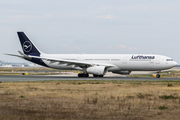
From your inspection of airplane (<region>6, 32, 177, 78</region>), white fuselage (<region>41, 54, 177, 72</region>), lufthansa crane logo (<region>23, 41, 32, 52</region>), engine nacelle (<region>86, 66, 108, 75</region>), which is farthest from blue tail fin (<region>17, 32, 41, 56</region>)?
engine nacelle (<region>86, 66, 108, 75</region>)

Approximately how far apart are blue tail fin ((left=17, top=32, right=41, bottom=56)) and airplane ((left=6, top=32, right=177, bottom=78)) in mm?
1657

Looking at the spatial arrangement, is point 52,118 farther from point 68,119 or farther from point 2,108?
point 2,108

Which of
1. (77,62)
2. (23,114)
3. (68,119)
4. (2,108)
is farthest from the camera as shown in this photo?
(77,62)

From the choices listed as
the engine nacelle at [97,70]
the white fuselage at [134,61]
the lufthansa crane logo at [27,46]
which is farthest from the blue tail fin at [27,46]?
the engine nacelle at [97,70]

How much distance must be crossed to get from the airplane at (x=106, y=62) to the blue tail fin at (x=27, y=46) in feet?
5.43

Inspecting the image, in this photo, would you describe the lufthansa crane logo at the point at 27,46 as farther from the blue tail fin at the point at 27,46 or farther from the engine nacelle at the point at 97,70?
the engine nacelle at the point at 97,70

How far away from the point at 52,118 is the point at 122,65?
3816 centimetres

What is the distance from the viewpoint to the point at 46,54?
186 feet

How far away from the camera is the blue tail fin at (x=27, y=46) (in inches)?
2244

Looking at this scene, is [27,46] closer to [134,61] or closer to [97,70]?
[97,70]

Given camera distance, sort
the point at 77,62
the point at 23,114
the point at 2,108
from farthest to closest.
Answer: the point at 77,62 → the point at 2,108 → the point at 23,114

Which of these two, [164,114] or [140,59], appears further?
[140,59]

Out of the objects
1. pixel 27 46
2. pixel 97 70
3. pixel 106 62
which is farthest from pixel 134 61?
pixel 27 46

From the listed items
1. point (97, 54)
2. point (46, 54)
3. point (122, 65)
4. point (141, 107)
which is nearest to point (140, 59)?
point (122, 65)
